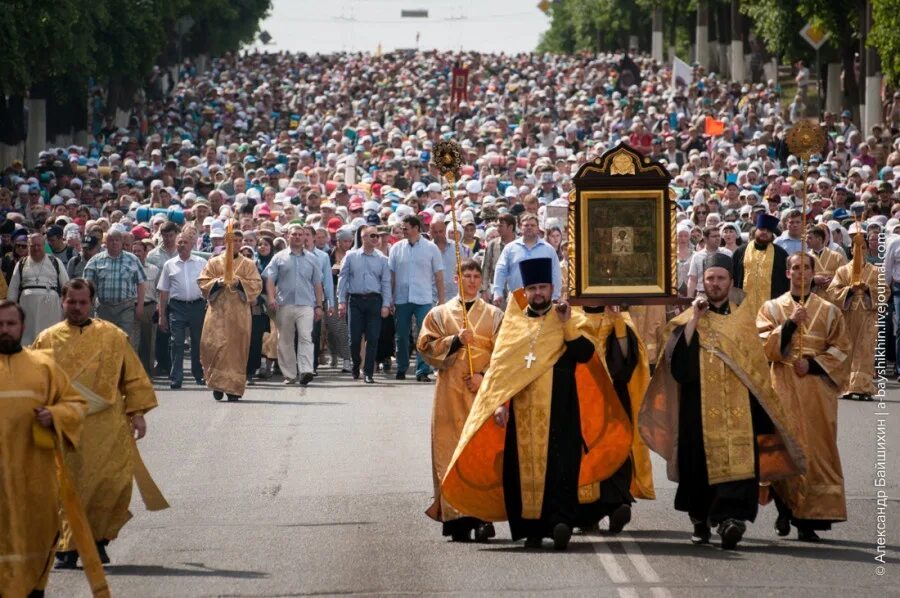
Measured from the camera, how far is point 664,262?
1397 centimetres

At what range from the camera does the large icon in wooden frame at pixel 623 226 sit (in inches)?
549

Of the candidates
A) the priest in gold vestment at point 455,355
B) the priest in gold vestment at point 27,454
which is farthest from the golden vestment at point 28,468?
the priest in gold vestment at point 455,355

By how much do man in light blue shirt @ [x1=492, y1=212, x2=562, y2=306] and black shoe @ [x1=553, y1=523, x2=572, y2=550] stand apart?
9508mm

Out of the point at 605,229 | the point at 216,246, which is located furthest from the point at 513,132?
the point at 605,229

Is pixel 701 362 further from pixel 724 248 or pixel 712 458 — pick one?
pixel 724 248

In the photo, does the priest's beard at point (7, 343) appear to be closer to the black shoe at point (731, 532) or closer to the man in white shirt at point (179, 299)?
the black shoe at point (731, 532)

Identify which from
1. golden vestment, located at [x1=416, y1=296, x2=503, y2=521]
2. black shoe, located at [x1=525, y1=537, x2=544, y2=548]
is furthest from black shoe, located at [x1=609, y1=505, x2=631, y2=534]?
golden vestment, located at [x1=416, y1=296, x2=503, y2=521]

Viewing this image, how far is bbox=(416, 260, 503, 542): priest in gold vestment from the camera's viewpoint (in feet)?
46.3

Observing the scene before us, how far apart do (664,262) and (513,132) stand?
114 feet

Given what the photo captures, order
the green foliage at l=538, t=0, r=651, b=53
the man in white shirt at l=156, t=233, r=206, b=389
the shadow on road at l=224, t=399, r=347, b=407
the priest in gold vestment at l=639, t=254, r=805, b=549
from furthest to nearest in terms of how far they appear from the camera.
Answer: the green foliage at l=538, t=0, r=651, b=53 < the man in white shirt at l=156, t=233, r=206, b=389 < the shadow on road at l=224, t=399, r=347, b=407 < the priest in gold vestment at l=639, t=254, r=805, b=549

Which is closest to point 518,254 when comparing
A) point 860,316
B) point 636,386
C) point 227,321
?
point 227,321

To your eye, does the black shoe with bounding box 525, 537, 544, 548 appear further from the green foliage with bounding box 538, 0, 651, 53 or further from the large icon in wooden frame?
the green foliage with bounding box 538, 0, 651, 53

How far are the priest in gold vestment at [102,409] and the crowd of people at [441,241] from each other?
2.3 inches

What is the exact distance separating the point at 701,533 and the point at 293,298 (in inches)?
490
